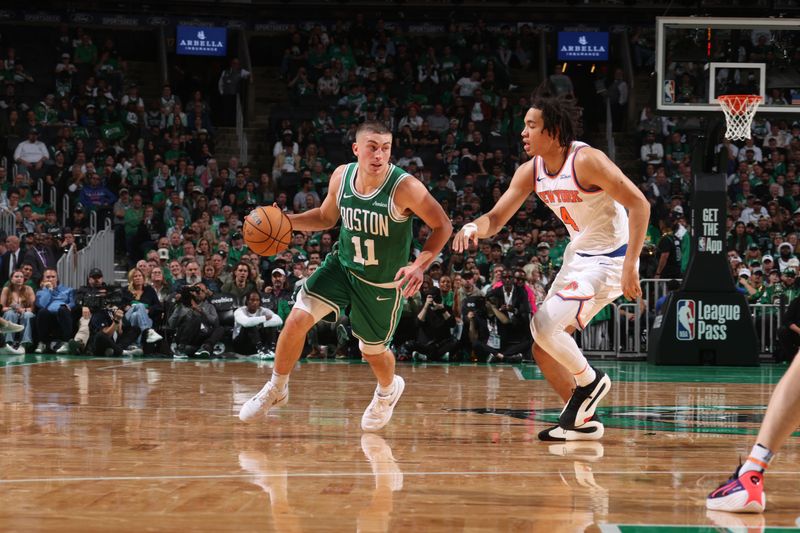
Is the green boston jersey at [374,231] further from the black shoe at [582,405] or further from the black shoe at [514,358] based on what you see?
the black shoe at [514,358]

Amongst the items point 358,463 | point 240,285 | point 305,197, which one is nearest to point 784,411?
point 358,463

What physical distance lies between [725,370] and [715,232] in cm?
187

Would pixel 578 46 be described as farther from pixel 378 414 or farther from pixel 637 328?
pixel 378 414

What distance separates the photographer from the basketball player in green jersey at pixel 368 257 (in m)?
6.22

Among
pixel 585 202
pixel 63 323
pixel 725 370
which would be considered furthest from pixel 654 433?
pixel 63 323

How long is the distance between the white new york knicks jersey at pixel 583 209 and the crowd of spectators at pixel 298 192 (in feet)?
25.4

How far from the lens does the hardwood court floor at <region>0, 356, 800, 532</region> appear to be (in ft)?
12.7

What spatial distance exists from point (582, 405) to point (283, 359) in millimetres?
1833

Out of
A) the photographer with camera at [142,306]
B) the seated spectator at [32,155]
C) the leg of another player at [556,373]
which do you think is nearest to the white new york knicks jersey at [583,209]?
the leg of another player at [556,373]

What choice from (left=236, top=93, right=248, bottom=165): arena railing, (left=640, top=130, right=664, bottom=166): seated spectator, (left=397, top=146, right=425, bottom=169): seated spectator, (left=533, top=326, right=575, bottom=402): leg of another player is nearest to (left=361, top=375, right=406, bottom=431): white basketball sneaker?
(left=533, top=326, right=575, bottom=402): leg of another player

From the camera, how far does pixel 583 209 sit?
20.2 feet

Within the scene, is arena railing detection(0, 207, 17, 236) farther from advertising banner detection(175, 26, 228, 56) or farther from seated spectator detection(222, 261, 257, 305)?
advertising banner detection(175, 26, 228, 56)

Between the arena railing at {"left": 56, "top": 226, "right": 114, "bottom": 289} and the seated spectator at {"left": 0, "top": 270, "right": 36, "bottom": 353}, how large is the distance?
1.15 meters

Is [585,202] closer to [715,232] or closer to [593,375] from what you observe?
[593,375]
